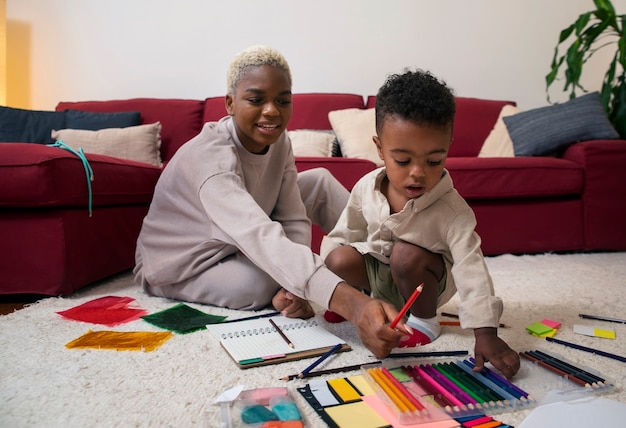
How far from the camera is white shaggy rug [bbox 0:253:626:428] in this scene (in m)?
0.72

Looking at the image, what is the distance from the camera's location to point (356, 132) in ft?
7.93

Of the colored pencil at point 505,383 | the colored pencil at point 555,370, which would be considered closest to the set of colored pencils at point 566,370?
the colored pencil at point 555,370

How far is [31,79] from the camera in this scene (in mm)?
2955

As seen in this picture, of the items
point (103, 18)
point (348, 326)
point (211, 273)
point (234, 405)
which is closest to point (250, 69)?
point (211, 273)

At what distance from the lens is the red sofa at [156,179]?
136 centimetres

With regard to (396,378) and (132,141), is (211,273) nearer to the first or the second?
(396,378)

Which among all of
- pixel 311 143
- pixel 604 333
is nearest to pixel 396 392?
pixel 604 333

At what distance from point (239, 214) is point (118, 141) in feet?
4.97

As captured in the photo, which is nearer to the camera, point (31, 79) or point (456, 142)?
point (456, 142)

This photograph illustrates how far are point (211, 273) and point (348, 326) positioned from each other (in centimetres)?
42

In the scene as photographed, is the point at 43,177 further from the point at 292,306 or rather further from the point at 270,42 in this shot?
the point at 270,42

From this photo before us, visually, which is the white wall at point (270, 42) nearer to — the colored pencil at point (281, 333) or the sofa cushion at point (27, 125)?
the sofa cushion at point (27, 125)

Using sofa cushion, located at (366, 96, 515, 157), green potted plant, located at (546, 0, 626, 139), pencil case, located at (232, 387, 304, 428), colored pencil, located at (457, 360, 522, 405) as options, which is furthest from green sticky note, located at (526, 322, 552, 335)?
green potted plant, located at (546, 0, 626, 139)

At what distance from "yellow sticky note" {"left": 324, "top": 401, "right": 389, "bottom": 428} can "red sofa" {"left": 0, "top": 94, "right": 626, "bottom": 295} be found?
1015 mm
